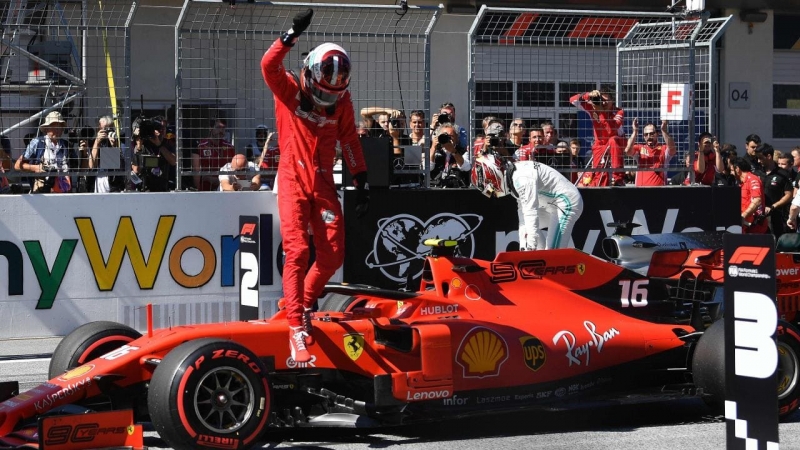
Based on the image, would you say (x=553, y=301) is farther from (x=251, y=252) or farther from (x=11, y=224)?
(x=11, y=224)

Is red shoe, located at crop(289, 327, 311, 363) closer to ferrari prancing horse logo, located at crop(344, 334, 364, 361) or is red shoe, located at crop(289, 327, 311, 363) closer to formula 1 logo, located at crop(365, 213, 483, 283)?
ferrari prancing horse logo, located at crop(344, 334, 364, 361)

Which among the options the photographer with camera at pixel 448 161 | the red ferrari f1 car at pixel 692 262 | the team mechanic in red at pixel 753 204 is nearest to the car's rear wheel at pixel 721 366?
the red ferrari f1 car at pixel 692 262

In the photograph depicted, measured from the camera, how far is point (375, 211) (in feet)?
36.5

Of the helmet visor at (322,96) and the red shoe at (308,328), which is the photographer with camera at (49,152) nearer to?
the helmet visor at (322,96)

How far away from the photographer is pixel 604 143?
39.9 ft

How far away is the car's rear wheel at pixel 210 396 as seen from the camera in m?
5.94

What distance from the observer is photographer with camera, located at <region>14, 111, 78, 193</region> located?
10508mm

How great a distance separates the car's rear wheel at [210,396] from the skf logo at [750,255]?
8.46ft

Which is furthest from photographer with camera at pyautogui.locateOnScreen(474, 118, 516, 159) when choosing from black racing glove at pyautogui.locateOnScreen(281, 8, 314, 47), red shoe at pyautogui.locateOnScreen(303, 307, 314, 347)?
red shoe at pyautogui.locateOnScreen(303, 307, 314, 347)

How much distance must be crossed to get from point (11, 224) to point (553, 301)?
5215 millimetres

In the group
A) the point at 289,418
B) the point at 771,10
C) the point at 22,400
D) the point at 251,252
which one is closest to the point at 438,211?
the point at 251,252

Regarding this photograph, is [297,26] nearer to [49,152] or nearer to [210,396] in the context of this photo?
[210,396]

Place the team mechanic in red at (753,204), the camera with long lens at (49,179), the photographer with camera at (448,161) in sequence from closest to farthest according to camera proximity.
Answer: the camera with long lens at (49,179)
the photographer with camera at (448,161)
the team mechanic in red at (753,204)

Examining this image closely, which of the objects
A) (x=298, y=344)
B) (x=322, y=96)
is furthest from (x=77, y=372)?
(x=322, y=96)
